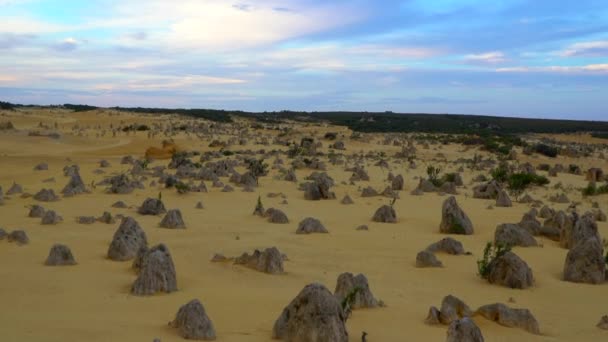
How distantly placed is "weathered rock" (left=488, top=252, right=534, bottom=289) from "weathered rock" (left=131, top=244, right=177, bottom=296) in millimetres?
3452

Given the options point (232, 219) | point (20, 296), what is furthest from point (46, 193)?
point (20, 296)

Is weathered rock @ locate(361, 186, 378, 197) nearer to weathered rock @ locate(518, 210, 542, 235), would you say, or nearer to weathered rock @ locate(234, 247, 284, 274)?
weathered rock @ locate(518, 210, 542, 235)

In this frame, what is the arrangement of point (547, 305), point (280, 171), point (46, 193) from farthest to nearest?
point (280, 171)
point (46, 193)
point (547, 305)

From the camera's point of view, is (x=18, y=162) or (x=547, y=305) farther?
(x=18, y=162)

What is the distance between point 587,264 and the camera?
7789 mm

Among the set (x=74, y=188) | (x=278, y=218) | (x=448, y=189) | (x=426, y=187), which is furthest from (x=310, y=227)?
(x=448, y=189)

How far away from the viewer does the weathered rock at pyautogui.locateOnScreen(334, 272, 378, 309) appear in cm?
612

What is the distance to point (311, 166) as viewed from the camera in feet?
72.6

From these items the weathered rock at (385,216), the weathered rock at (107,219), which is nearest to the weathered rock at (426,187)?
the weathered rock at (385,216)

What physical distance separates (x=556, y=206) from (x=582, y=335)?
967 centimetres

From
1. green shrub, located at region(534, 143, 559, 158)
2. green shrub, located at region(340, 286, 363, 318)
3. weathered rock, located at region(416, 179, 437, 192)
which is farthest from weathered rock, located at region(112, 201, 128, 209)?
green shrub, located at region(534, 143, 559, 158)

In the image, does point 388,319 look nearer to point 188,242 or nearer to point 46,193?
point 188,242

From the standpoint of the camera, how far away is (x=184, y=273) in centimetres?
729

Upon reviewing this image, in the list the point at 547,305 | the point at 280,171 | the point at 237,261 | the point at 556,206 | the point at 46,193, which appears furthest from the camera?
the point at 280,171
